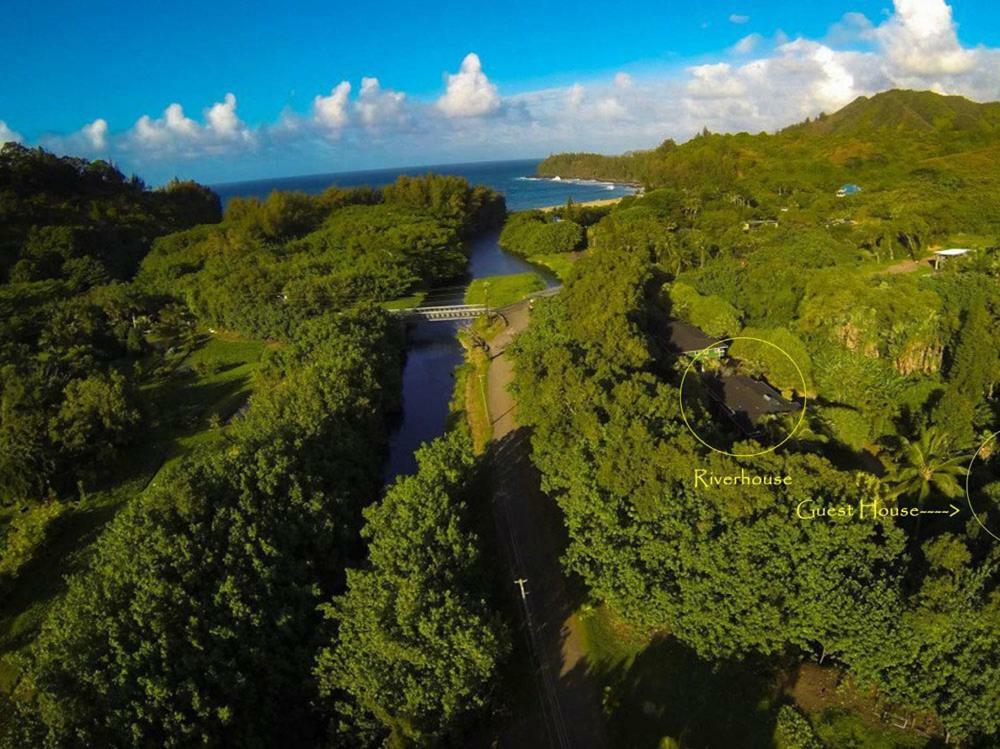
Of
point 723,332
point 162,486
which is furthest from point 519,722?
point 723,332

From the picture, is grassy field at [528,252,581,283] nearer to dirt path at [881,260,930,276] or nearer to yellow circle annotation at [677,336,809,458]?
dirt path at [881,260,930,276]

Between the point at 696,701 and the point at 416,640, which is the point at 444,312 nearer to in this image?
the point at 416,640

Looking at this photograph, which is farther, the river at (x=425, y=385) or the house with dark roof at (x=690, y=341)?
the house with dark roof at (x=690, y=341)

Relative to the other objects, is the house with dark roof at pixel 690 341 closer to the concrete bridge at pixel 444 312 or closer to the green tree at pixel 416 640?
the concrete bridge at pixel 444 312

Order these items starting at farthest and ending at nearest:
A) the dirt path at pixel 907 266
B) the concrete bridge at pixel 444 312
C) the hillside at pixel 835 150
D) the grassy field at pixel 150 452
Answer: the hillside at pixel 835 150, the concrete bridge at pixel 444 312, the dirt path at pixel 907 266, the grassy field at pixel 150 452

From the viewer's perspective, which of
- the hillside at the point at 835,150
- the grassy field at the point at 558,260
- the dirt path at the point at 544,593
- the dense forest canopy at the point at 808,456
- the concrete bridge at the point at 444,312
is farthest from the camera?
the hillside at the point at 835,150

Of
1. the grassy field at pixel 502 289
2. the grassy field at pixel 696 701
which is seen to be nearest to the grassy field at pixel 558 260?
the grassy field at pixel 502 289

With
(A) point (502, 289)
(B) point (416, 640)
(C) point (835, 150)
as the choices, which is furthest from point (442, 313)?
(C) point (835, 150)

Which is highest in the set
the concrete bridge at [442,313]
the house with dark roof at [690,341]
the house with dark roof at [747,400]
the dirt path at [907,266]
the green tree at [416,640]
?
the dirt path at [907,266]
